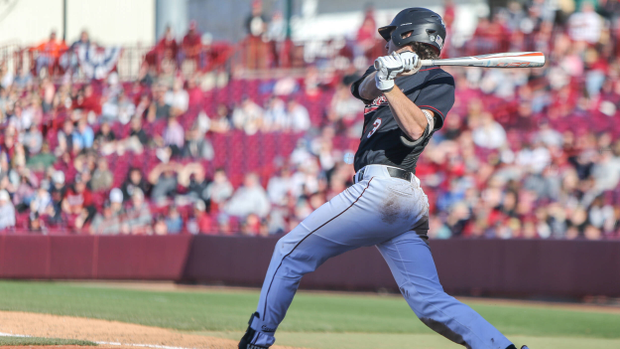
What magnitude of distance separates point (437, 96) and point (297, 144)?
10020mm

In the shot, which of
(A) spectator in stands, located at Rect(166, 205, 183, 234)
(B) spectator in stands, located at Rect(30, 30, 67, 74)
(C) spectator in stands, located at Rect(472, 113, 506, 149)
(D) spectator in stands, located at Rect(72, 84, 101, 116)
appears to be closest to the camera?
(C) spectator in stands, located at Rect(472, 113, 506, 149)

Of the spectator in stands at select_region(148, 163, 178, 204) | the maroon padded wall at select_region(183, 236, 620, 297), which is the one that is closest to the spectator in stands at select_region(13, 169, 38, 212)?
the spectator in stands at select_region(148, 163, 178, 204)

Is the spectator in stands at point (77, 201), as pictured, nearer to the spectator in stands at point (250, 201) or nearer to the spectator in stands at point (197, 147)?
the spectator in stands at point (197, 147)

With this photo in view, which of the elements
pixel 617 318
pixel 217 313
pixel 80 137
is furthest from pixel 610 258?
pixel 80 137

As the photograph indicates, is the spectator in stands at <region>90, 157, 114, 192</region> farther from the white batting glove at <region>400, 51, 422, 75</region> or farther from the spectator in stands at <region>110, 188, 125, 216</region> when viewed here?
the white batting glove at <region>400, 51, 422, 75</region>

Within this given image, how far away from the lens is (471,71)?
14062 mm

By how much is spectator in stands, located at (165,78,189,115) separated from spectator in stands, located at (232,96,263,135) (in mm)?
1105

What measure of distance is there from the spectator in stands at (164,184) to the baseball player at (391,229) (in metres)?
9.57

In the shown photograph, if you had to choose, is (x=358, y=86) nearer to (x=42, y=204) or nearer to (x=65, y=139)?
(x=42, y=204)

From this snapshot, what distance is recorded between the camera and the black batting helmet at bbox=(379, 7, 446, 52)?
12.5 ft

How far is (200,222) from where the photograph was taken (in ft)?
40.5

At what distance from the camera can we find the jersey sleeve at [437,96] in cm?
361

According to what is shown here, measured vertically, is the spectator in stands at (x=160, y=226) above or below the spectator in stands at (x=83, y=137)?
below

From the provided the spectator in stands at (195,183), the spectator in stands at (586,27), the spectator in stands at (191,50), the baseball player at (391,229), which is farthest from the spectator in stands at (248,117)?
the baseball player at (391,229)
